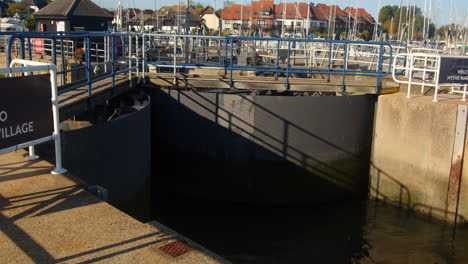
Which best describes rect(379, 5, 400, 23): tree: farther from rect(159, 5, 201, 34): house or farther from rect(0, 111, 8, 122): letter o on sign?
rect(0, 111, 8, 122): letter o on sign

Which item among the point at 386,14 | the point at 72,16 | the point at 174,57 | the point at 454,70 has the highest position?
the point at 386,14

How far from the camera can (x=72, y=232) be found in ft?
13.5

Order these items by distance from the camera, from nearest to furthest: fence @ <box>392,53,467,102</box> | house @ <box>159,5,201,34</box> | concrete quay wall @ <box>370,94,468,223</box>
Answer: concrete quay wall @ <box>370,94,468,223</box> → fence @ <box>392,53,467,102</box> → house @ <box>159,5,201,34</box>

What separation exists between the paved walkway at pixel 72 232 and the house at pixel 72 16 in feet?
46.8

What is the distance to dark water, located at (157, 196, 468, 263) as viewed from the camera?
29.6 feet

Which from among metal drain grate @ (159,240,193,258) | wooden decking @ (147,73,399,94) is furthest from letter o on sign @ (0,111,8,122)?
wooden decking @ (147,73,399,94)

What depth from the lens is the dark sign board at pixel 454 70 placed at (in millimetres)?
10367

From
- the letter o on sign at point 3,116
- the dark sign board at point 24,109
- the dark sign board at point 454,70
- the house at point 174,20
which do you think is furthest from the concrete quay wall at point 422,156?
the house at point 174,20

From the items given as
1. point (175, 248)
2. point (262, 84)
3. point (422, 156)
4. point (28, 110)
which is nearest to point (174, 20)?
point (262, 84)

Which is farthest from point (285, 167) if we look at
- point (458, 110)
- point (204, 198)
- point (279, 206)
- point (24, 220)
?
point (24, 220)

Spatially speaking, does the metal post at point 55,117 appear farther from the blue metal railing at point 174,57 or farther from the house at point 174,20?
the house at point 174,20

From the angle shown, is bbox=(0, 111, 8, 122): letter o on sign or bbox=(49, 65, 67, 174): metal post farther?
bbox=(49, 65, 67, 174): metal post

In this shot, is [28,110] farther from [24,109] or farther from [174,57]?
[174,57]

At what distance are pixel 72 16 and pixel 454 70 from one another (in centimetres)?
1388
